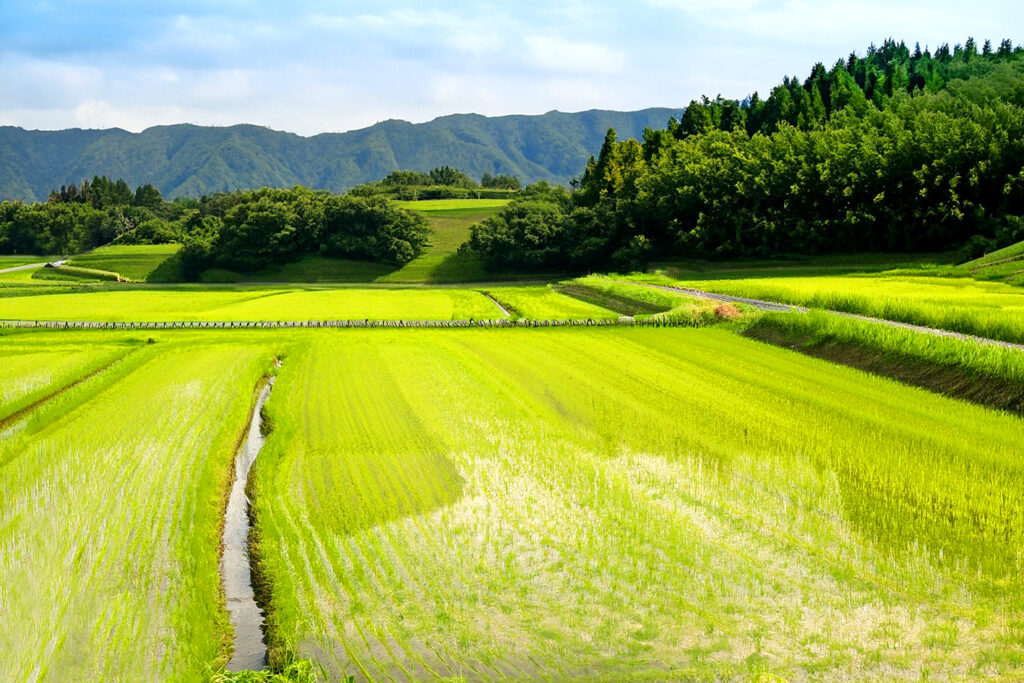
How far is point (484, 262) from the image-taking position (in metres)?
57.6

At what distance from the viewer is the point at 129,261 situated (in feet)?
209

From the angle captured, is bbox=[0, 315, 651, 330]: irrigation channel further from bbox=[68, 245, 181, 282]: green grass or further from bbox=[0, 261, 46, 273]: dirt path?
bbox=[0, 261, 46, 273]: dirt path

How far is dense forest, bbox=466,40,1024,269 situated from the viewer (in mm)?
34938

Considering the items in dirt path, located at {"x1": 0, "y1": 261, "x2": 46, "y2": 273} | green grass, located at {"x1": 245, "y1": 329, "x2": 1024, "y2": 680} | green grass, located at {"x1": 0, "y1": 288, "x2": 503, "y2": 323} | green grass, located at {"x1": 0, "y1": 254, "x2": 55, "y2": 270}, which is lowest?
green grass, located at {"x1": 245, "y1": 329, "x2": 1024, "y2": 680}

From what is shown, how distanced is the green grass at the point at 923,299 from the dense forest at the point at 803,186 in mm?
8592

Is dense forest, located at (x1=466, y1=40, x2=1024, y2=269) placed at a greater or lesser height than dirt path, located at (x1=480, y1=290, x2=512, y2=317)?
greater

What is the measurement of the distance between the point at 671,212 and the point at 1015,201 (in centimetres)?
1928

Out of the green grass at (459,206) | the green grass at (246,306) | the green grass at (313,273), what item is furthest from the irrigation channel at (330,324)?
the green grass at (459,206)

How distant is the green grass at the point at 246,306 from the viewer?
26562mm

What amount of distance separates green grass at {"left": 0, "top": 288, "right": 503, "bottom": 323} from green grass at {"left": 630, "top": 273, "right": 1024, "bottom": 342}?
9806 millimetres

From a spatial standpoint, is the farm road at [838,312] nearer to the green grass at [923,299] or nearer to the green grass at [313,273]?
the green grass at [923,299]

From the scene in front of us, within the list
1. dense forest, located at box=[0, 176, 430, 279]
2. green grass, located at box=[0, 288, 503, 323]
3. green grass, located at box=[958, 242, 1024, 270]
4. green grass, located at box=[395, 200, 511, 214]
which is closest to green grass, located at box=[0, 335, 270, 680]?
green grass, located at box=[0, 288, 503, 323]

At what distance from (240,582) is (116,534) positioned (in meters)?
1.58

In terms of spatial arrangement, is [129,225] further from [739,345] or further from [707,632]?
[707,632]
